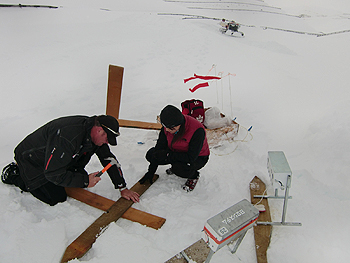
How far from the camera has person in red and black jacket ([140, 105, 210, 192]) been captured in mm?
2121

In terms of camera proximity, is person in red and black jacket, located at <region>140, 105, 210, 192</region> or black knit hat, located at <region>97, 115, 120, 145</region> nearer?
black knit hat, located at <region>97, 115, 120, 145</region>

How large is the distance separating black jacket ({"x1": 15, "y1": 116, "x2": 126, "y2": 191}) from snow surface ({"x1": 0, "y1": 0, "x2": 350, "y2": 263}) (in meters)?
0.38

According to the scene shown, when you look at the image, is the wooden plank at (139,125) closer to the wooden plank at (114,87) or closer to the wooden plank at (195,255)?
the wooden plank at (114,87)

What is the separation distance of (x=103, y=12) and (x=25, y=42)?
11.3 ft

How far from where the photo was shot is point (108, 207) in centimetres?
230

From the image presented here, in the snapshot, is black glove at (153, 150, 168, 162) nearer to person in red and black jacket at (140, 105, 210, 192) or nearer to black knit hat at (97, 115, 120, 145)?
person in red and black jacket at (140, 105, 210, 192)

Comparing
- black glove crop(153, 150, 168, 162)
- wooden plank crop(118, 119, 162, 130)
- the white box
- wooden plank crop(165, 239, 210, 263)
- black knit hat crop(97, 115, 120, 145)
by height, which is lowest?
wooden plank crop(165, 239, 210, 263)

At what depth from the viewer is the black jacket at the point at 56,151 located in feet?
6.16

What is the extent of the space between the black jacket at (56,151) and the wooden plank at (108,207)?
0.33 m

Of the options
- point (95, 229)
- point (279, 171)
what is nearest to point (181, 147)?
point (279, 171)

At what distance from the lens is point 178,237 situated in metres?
2.06

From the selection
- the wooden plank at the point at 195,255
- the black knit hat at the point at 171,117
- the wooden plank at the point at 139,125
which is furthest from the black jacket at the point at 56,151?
the wooden plank at the point at 139,125

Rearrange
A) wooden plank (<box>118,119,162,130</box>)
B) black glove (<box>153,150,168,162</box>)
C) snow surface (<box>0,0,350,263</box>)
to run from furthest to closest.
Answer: wooden plank (<box>118,119,162,130</box>) → black glove (<box>153,150,168,162</box>) → snow surface (<box>0,0,350,263</box>)

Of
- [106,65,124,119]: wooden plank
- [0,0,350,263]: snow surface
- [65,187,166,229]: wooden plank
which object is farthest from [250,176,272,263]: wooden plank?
[106,65,124,119]: wooden plank
